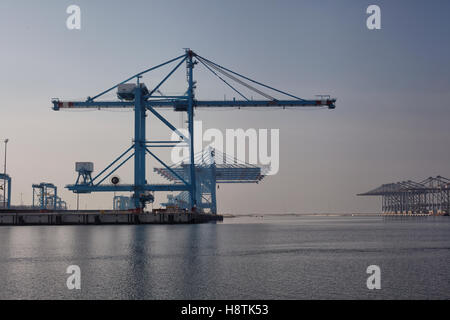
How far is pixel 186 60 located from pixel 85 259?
54.7m

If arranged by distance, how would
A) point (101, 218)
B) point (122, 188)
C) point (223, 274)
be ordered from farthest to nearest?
point (101, 218), point (122, 188), point (223, 274)

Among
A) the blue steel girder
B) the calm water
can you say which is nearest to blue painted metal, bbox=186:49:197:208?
the blue steel girder

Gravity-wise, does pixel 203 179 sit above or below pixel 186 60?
below

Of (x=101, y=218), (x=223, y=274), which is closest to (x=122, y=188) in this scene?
(x=101, y=218)

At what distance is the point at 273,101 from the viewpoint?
2975 inches

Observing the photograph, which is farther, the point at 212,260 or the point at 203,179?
the point at 203,179

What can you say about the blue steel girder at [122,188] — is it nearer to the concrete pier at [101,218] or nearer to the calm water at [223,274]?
the concrete pier at [101,218]

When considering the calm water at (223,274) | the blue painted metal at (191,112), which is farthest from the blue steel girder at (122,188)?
the calm water at (223,274)

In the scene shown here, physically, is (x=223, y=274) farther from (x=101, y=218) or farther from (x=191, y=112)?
(x=101, y=218)

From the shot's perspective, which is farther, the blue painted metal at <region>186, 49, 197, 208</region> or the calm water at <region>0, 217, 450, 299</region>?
the blue painted metal at <region>186, 49, 197, 208</region>

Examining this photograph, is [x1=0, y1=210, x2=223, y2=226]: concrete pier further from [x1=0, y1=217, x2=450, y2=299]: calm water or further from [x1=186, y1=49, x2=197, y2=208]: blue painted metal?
[x1=0, y1=217, x2=450, y2=299]: calm water
